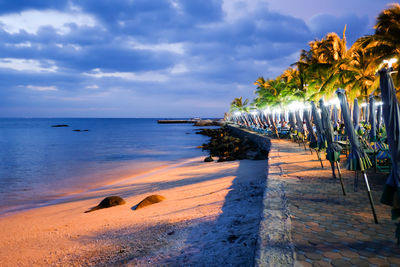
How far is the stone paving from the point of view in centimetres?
243

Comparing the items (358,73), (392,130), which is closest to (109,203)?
(392,130)

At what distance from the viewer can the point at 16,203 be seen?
338 inches

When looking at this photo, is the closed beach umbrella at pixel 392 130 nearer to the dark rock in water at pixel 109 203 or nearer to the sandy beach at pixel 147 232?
the sandy beach at pixel 147 232

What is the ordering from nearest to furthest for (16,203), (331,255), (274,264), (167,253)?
(274,264), (331,255), (167,253), (16,203)

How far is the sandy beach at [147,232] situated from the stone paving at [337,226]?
0.76 m

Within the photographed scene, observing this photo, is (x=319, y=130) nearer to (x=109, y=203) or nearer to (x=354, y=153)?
(x=354, y=153)

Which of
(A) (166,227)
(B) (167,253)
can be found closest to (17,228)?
(A) (166,227)

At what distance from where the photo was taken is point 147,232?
15.0 feet

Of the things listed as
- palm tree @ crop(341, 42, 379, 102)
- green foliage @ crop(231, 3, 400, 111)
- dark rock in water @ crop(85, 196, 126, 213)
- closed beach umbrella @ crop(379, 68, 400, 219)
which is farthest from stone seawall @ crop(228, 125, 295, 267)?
palm tree @ crop(341, 42, 379, 102)

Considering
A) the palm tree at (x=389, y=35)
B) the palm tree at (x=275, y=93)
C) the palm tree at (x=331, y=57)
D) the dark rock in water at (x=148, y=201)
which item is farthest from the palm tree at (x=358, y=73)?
the dark rock in water at (x=148, y=201)

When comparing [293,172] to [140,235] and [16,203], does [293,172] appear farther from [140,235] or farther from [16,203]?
[16,203]

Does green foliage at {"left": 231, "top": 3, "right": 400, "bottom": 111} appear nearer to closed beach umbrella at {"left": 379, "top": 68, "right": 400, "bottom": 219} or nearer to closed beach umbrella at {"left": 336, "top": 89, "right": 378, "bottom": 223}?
closed beach umbrella at {"left": 336, "top": 89, "right": 378, "bottom": 223}

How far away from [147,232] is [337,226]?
3219 millimetres

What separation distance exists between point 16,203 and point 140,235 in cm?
682
